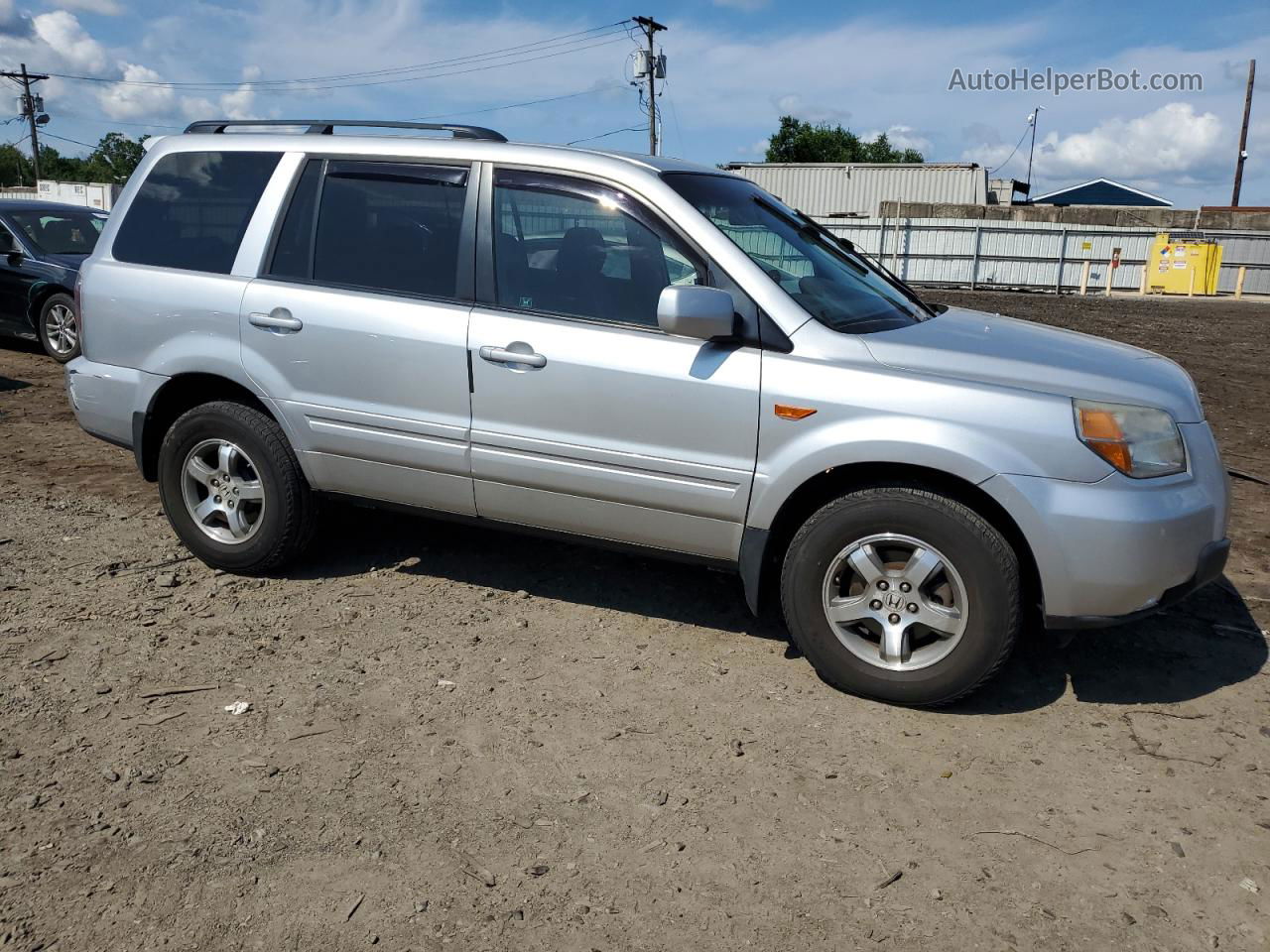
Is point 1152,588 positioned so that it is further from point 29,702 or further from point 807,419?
point 29,702

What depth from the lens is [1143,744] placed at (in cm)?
351

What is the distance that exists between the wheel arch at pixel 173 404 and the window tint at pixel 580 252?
1337 mm

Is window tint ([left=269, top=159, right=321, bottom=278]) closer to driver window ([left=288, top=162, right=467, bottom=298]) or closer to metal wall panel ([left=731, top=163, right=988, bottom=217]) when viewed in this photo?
driver window ([left=288, top=162, right=467, bottom=298])

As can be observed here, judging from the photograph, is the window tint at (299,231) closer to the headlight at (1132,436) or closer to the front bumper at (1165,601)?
the headlight at (1132,436)

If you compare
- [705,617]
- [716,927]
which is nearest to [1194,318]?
[705,617]

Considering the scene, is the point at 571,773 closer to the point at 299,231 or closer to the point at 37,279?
the point at 299,231

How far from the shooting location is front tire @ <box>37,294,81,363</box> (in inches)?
404

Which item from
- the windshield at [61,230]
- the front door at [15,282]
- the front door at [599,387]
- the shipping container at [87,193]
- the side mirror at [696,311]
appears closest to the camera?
the side mirror at [696,311]

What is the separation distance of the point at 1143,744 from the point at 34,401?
854 centimetres

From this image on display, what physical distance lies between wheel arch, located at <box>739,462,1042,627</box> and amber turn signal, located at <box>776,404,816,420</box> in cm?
21

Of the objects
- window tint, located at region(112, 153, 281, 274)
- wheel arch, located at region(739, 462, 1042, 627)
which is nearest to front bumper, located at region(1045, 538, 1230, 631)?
wheel arch, located at region(739, 462, 1042, 627)

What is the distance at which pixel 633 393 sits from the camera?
12.7 ft

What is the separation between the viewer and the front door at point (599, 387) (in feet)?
12.5

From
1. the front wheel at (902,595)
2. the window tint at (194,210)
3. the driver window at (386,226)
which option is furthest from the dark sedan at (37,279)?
the front wheel at (902,595)
